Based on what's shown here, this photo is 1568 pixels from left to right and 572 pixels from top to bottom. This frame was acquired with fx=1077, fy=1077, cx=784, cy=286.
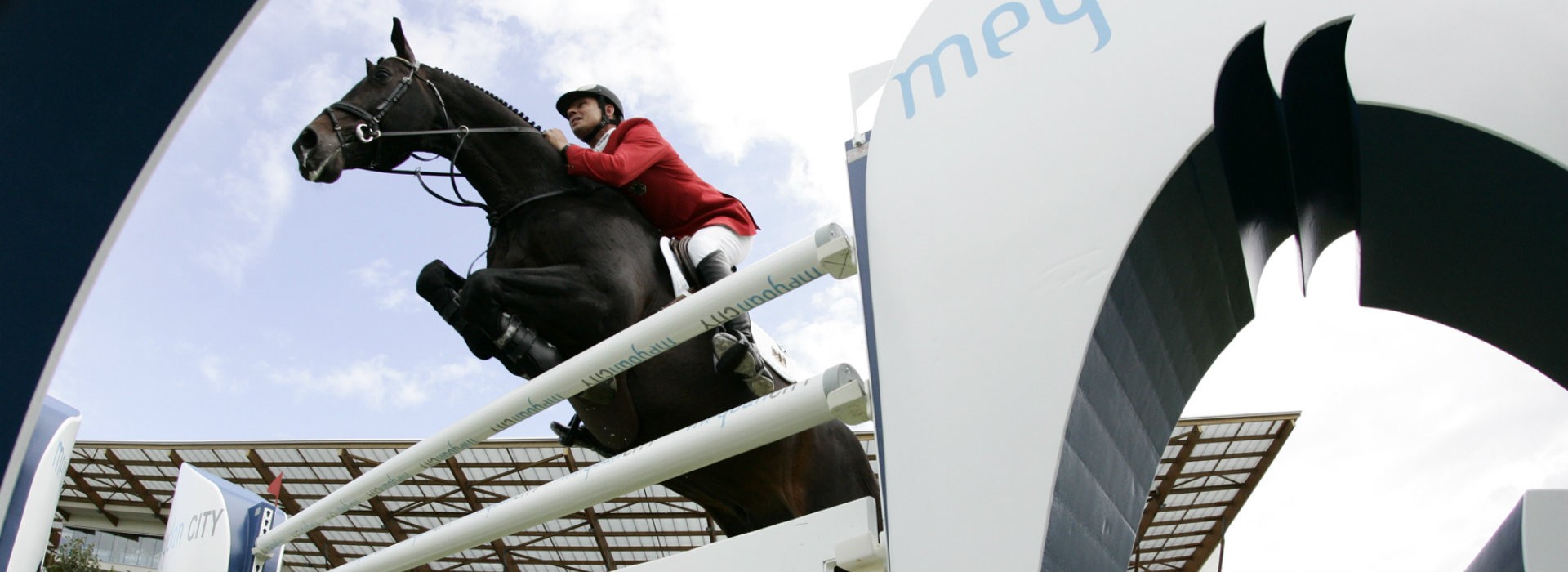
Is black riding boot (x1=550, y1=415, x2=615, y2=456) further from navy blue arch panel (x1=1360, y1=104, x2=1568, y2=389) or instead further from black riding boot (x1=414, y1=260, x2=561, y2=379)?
navy blue arch panel (x1=1360, y1=104, x2=1568, y2=389)

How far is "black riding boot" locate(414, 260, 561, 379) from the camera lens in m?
3.57

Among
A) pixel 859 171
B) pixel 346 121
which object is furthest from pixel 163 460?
pixel 859 171

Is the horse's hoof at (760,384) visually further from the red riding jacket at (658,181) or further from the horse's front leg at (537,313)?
the red riding jacket at (658,181)

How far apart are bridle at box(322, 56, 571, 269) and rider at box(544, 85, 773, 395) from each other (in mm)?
167

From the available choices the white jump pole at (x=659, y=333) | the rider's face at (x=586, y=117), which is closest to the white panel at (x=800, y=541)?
the white jump pole at (x=659, y=333)

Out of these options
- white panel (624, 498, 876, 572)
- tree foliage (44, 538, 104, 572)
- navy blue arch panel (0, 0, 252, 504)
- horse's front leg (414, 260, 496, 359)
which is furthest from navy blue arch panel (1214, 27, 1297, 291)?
tree foliage (44, 538, 104, 572)

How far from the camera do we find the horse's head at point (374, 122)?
377 centimetres

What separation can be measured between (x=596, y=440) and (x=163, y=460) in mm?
22419

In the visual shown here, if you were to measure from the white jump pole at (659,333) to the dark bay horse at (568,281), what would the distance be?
0.27 m

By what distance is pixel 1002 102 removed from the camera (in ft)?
8.53

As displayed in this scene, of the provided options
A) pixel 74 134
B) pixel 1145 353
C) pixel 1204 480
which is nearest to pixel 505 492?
pixel 1204 480

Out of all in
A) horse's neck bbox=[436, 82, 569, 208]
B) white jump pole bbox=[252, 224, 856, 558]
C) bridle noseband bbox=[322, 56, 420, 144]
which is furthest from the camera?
horse's neck bbox=[436, 82, 569, 208]

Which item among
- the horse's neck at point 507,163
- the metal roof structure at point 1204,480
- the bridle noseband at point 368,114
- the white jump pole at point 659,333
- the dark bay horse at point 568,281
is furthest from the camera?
the metal roof structure at point 1204,480

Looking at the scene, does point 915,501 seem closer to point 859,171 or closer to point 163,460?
point 859,171
